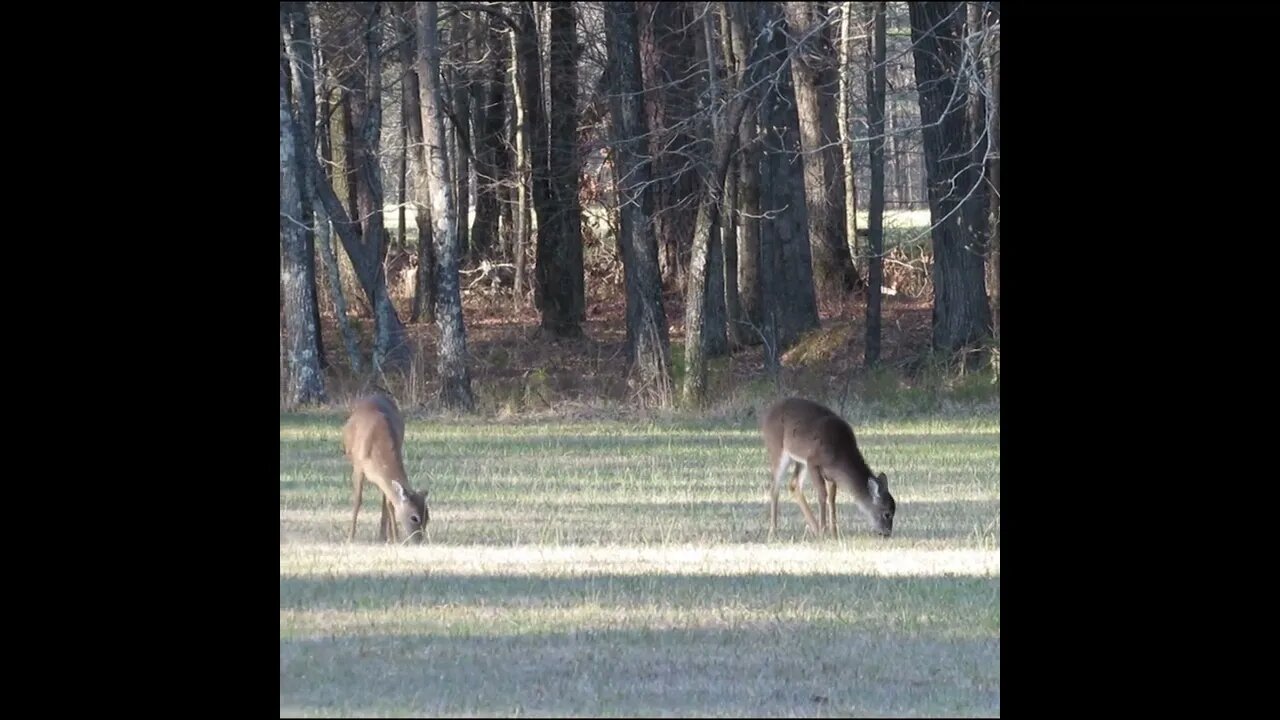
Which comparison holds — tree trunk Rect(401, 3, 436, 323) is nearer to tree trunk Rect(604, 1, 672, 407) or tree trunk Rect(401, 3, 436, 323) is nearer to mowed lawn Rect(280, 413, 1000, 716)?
tree trunk Rect(604, 1, 672, 407)

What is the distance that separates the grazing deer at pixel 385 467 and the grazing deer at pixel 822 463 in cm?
249

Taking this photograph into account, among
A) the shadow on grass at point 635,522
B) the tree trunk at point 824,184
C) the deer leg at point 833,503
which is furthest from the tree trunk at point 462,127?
the deer leg at point 833,503

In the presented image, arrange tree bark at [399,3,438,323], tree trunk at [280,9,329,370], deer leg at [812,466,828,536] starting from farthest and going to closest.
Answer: tree trunk at [280,9,329,370] < tree bark at [399,3,438,323] < deer leg at [812,466,828,536]

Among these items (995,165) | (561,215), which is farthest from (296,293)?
(995,165)

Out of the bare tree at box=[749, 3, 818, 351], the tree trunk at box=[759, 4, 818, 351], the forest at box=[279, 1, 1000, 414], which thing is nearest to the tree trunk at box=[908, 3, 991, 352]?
the forest at box=[279, 1, 1000, 414]

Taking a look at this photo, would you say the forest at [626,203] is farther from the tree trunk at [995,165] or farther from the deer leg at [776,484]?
the deer leg at [776,484]

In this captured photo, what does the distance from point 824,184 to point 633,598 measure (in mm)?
24472

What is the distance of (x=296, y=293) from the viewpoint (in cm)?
2219

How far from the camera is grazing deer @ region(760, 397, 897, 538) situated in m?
12.4

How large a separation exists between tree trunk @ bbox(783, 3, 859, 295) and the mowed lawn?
44.0 feet

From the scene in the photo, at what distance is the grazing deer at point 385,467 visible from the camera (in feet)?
38.0
